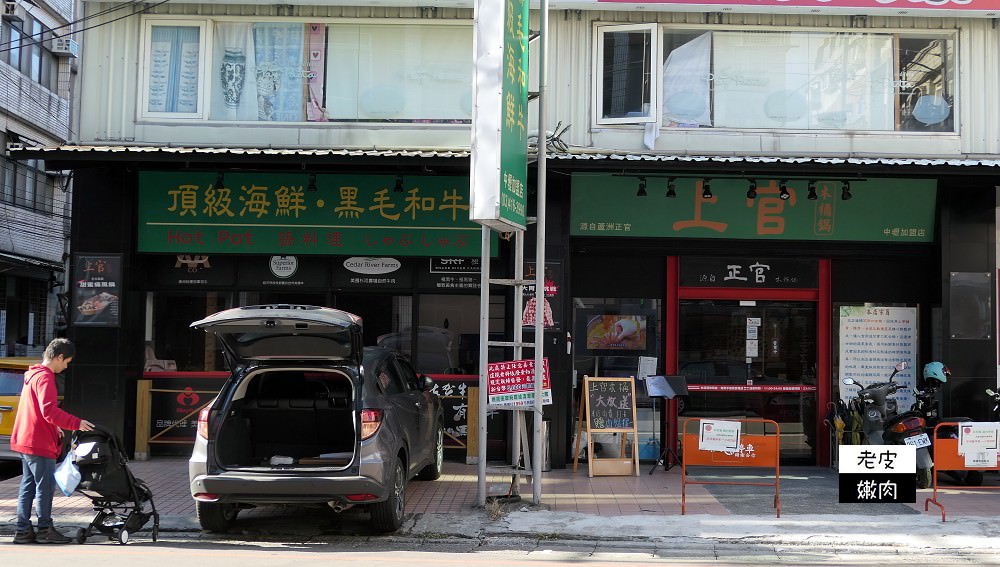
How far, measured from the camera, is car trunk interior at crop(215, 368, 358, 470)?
8.47m

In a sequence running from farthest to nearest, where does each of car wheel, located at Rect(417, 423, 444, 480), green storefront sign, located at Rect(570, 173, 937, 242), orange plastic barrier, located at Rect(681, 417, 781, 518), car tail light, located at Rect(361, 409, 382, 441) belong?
green storefront sign, located at Rect(570, 173, 937, 242) → car wheel, located at Rect(417, 423, 444, 480) → orange plastic barrier, located at Rect(681, 417, 781, 518) → car tail light, located at Rect(361, 409, 382, 441)

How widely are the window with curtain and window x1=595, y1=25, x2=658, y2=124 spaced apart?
5606 mm

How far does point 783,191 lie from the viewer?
11375 mm

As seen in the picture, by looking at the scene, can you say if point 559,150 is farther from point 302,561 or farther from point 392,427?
point 302,561

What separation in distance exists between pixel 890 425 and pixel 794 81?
4.80 meters

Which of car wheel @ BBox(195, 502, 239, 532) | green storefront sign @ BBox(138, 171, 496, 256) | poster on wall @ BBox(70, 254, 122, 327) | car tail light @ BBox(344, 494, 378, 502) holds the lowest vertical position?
car wheel @ BBox(195, 502, 239, 532)

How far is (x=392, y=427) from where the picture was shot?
314 inches

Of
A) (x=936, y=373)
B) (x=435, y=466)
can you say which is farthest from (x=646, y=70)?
(x=435, y=466)

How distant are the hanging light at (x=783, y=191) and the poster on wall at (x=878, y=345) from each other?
6.14ft

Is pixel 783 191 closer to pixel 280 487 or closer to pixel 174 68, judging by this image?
pixel 280 487

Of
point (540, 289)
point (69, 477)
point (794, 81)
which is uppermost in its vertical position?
point (794, 81)

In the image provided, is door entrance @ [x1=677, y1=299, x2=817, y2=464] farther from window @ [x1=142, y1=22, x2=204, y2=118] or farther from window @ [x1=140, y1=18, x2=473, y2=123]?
window @ [x1=142, y1=22, x2=204, y2=118]

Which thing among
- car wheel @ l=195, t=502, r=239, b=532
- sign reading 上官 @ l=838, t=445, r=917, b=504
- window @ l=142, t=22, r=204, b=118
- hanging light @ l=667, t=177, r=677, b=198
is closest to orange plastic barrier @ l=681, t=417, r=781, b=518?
sign reading 上官 @ l=838, t=445, r=917, b=504

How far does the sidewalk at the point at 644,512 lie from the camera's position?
807cm
